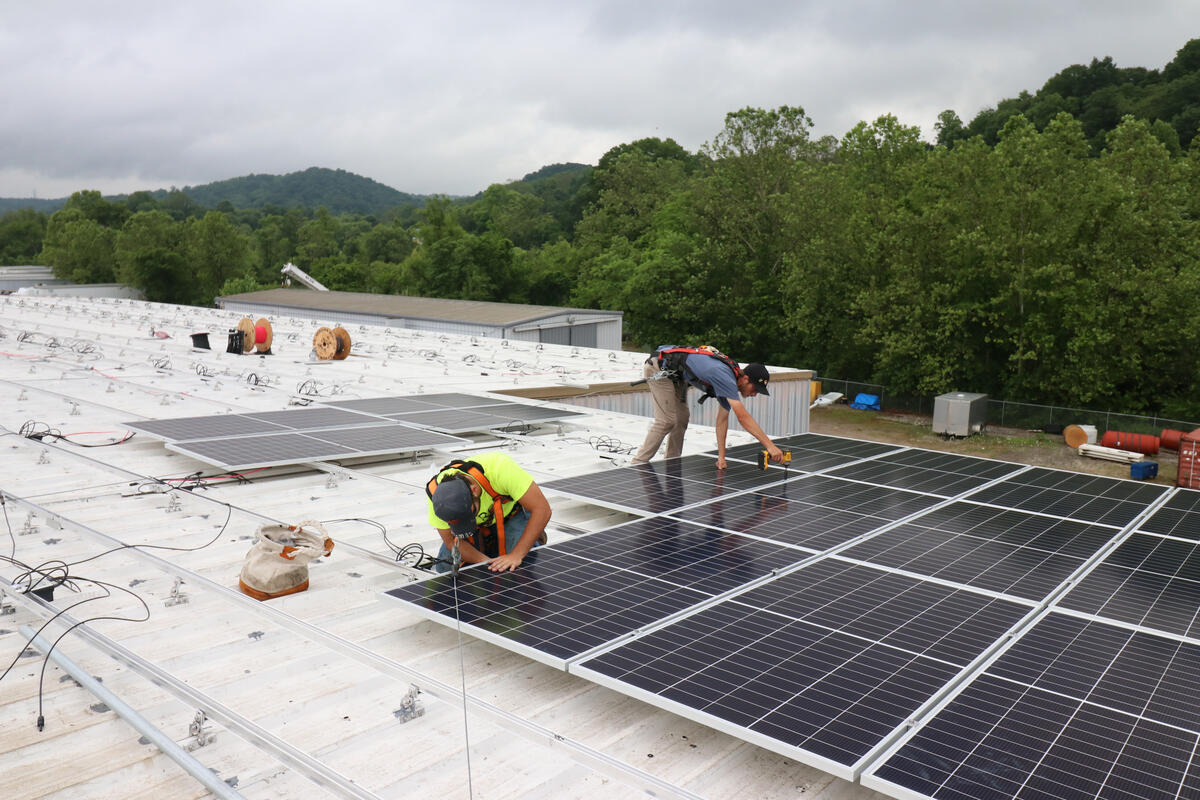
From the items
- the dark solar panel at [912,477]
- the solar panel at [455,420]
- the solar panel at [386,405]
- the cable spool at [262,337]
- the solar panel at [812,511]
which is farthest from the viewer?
the cable spool at [262,337]

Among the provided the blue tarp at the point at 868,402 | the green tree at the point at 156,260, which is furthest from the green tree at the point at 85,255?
the blue tarp at the point at 868,402

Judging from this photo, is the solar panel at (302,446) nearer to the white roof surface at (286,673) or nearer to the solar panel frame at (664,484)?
the white roof surface at (286,673)

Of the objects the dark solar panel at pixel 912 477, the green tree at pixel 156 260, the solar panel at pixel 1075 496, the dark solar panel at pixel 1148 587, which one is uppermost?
the green tree at pixel 156 260

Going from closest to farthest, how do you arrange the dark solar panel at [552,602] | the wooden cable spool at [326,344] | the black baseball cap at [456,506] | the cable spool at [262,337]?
1. the dark solar panel at [552,602]
2. the black baseball cap at [456,506]
3. the wooden cable spool at [326,344]
4. the cable spool at [262,337]

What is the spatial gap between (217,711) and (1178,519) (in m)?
9.29

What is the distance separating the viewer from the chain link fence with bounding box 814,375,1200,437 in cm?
3491

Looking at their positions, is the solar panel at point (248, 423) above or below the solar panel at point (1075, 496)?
above

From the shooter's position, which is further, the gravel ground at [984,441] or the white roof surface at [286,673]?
the gravel ground at [984,441]

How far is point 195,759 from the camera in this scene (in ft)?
15.5

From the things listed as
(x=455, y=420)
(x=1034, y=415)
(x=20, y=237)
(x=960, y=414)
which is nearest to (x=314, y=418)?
(x=455, y=420)

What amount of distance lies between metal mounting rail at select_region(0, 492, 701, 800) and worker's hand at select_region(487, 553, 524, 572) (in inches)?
46.7

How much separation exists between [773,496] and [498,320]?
35242 mm

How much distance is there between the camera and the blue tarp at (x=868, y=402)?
47.9 m

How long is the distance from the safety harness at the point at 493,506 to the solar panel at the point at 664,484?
188cm
